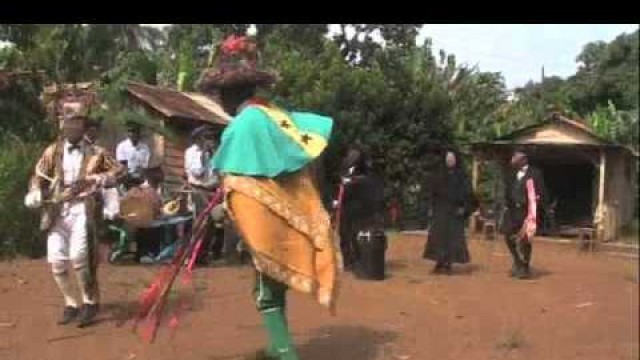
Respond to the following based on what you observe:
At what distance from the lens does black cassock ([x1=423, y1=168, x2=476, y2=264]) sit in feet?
32.6

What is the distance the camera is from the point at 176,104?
13.8m

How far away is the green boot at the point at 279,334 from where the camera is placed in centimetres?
473

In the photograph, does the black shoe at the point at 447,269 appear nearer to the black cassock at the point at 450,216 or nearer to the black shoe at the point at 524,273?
the black cassock at the point at 450,216

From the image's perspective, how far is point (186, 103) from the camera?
46.5ft

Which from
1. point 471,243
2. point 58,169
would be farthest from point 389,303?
point 471,243

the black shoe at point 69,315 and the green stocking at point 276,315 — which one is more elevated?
the green stocking at point 276,315

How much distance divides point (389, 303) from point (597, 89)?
10190 millimetres

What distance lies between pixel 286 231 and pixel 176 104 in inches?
369

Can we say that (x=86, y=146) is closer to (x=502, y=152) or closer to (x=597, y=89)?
(x=502, y=152)

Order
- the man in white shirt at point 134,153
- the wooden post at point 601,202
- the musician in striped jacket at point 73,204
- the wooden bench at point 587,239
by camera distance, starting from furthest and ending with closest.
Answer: the wooden post at point 601,202 < the wooden bench at point 587,239 < the man in white shirt at point 134,153 < the musician in striped jacket at point 73,204

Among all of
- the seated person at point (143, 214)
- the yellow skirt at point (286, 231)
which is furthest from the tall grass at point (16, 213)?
the yellow skirt at point (286, 231)

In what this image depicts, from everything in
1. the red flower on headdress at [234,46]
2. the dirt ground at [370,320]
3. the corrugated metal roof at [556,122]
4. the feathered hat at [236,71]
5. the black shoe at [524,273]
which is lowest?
the dirt ground at [370,320]

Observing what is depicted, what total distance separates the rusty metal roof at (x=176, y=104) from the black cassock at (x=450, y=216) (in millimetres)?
3972
